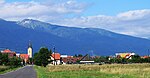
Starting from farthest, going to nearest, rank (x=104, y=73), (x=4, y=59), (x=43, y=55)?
(x=4, y=59) < (x=43, y=55) < (x=104, y=73)

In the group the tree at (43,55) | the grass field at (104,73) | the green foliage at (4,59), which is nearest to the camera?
the grass field at (104,73)

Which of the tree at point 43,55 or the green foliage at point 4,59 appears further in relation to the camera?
the green foliage at point 4,59

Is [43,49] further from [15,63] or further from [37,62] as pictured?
[15,63]

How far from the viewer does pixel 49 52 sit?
10712 cm

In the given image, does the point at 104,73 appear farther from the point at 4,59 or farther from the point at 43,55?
the point at 4,59

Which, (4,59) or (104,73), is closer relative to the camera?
(104,73)

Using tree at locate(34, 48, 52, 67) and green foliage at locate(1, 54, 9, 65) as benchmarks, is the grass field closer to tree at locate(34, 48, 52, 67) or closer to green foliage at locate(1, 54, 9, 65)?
tree at locate(34, 48, 52, 67)

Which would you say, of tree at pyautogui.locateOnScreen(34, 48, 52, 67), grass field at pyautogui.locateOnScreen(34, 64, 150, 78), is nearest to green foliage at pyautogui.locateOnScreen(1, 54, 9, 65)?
tree at pyautogui.locateOnScreen(34, 48, 52, 67)

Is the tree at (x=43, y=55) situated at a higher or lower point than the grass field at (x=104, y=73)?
higher

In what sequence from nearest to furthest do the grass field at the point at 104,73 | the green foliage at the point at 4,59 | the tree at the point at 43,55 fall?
the grass field at the point at 104,73 < the tree at the point at 43,55 < the green foliage at the point at 4,59

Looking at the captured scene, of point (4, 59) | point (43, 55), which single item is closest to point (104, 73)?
point (43, 55)

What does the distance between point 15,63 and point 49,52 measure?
3931 centimetres

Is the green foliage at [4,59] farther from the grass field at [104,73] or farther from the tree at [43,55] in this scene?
the grass field at [104,73]

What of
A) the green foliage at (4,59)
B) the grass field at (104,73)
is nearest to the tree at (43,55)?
the green foliage at (4,59)
